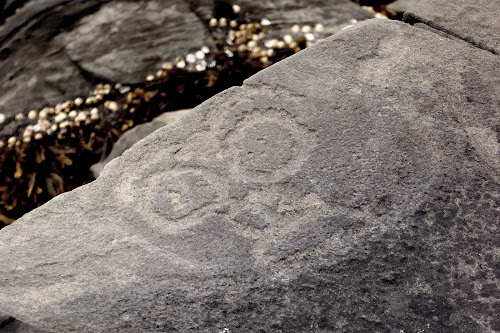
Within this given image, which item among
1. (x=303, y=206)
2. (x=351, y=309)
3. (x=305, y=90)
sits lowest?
(x=351, y=309)

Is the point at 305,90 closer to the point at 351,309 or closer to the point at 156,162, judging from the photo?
the point at 156,162

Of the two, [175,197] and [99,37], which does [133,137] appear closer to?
[99,37]

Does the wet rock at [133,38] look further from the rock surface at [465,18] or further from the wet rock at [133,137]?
the rock surface at [465,18]

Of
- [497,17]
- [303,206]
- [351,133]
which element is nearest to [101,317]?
[303,206]

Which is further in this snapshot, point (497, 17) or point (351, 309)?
point (497, 17)

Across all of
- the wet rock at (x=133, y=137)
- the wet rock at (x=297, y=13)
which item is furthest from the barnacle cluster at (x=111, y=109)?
the wet rock at (x=133, y=137)

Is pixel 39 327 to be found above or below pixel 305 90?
below
